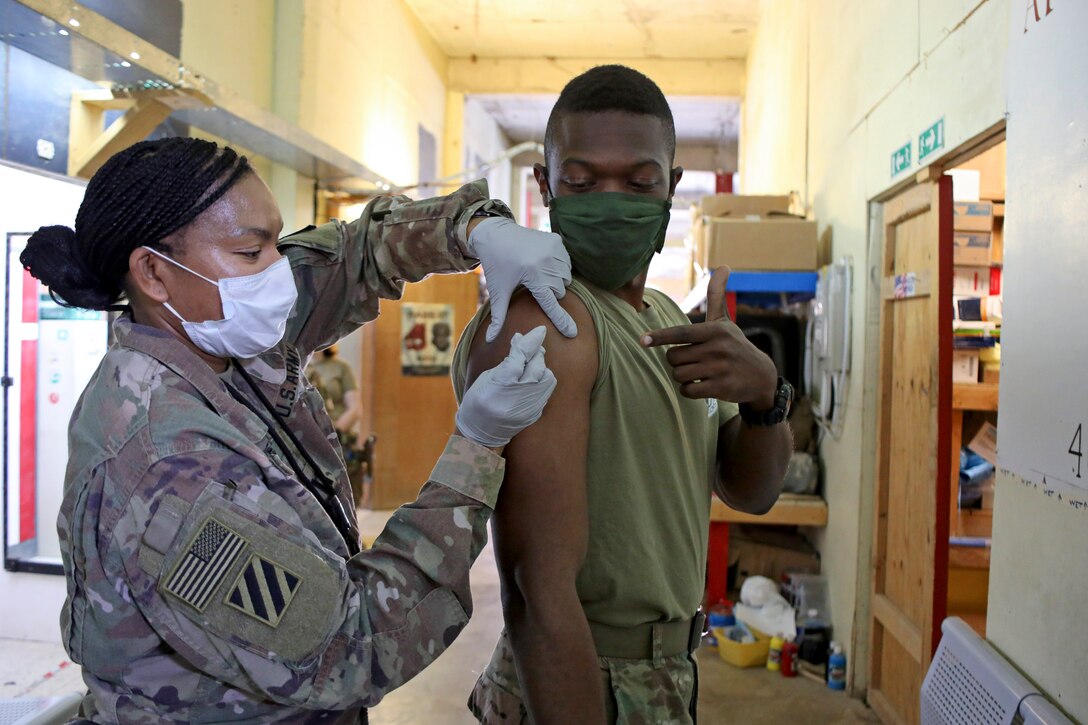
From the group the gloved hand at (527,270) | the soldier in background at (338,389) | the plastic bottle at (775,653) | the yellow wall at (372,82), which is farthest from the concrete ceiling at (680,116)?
the gloved hand at (527,270)

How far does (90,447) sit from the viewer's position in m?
0.97

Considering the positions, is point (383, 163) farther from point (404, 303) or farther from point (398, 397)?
point (398, 397)

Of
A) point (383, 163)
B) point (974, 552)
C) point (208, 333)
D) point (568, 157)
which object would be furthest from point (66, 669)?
point (383, 163)

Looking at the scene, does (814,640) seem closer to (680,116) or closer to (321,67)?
(321,67)

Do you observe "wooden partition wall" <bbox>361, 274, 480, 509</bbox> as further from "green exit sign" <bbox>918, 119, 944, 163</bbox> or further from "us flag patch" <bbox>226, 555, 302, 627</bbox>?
"us flag patch" <bbox>226, 555, 302, 627</bbox>

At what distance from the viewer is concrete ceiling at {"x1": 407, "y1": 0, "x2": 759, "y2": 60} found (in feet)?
24.1

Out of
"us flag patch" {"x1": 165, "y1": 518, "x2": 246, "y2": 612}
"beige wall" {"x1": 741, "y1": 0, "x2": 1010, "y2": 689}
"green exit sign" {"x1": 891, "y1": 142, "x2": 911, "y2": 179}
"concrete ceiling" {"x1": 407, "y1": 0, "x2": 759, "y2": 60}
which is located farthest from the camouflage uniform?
"concrete ceiling" {"x1": 407, "y1": 0, "x2": 759, "y2": 60}

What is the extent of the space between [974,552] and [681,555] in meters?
2.74

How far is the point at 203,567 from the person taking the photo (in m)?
0.93

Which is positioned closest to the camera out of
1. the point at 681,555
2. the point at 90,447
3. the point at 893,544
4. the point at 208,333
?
the point at 90,447

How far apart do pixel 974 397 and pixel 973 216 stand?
0.80 meters

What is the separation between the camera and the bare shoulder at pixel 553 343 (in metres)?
1.16

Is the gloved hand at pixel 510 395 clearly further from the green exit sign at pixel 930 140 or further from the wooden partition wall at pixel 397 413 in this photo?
the wooden partition wall at pixel 397 413

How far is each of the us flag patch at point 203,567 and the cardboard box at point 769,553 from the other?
3.99 metres
